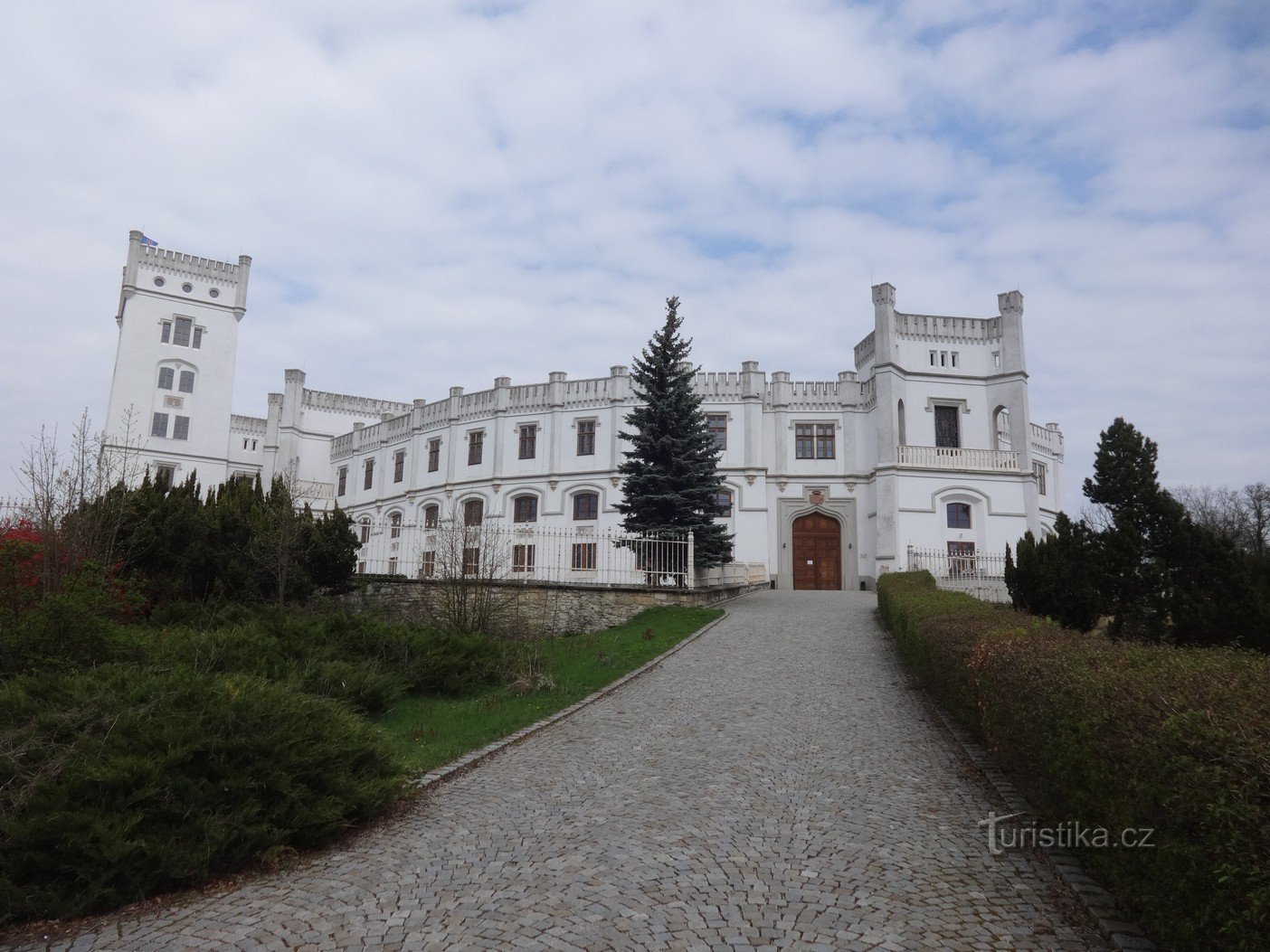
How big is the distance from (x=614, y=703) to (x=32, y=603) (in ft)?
23.8

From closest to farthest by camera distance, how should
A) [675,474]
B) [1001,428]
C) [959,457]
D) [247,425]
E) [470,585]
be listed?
[470,585] → [675,474] → [959,457] → [1001,428] → [247,425]

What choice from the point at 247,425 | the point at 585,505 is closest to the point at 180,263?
the point at 247,425

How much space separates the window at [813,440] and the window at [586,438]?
819 cm

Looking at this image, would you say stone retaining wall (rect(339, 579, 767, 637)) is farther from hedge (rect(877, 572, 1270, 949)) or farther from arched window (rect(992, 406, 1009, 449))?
arched window (rect(992, 406, 1009, 449))

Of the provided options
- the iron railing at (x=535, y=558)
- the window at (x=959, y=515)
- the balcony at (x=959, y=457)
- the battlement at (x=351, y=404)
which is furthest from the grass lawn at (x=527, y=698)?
the battlement at (x=351, y=404)

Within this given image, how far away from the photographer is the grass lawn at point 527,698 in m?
8.30

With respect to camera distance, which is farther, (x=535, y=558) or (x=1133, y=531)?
(x=535, y=558)

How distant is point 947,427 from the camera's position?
30.4m

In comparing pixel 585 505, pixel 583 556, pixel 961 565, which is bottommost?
pixel 961 565

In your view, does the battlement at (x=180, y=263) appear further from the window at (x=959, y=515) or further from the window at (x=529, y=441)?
the window at (x=959, y=515)

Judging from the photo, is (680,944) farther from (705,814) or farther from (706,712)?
(706,712)

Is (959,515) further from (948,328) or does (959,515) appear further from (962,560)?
(948,328)

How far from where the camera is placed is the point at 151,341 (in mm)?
41656

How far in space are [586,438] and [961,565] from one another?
15082 mm
